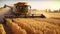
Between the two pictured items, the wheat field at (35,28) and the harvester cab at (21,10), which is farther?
the harvester cab at (21,10)

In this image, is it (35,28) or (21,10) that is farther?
(21,10)

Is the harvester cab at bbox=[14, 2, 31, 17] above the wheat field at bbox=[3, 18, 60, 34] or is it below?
below

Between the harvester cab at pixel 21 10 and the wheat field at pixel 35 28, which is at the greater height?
the wheat field at pixel 35 28

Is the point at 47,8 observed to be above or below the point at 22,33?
below

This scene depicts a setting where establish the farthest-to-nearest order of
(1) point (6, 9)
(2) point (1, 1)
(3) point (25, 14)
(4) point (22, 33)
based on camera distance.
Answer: (2) point (1, 1), (1) point (6, 9), (3) point (25, 14), (4) point (22, 33)

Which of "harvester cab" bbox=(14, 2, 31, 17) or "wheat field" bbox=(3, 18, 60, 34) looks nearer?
"wheat field" bbox=(3, 18, 60, 34)

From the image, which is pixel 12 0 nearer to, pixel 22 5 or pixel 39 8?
pixel 39 8

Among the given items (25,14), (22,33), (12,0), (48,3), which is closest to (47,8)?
(48,3)

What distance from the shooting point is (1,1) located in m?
5.56

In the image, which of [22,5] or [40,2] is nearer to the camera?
[22,5]

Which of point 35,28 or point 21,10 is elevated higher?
point 35,28

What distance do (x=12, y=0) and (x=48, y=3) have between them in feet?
3.65

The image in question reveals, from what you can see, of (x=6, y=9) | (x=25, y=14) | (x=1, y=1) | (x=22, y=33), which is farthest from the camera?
(x=1, y=1)

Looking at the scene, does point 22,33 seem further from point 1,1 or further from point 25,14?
point 1,1
